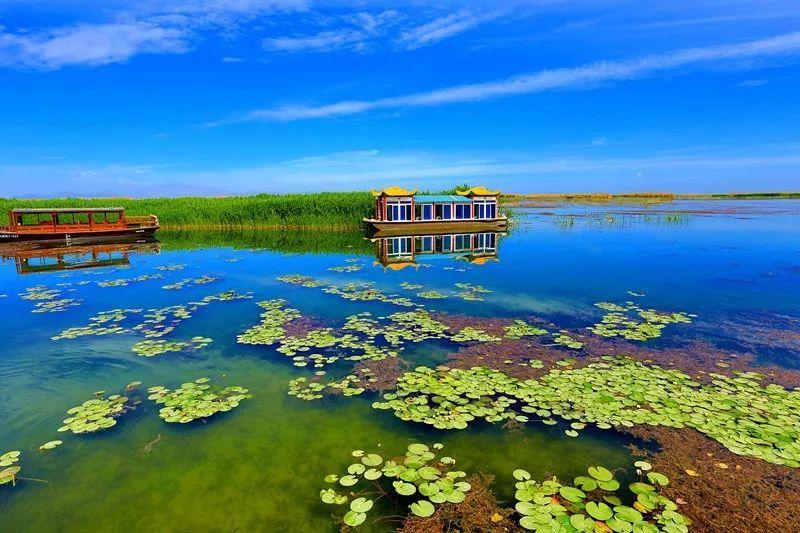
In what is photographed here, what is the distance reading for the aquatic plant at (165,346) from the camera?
817 cm

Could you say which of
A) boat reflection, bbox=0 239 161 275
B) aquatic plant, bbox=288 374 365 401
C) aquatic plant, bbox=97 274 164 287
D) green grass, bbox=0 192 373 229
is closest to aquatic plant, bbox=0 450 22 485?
aquatic plant, bbox=288 374 365 401

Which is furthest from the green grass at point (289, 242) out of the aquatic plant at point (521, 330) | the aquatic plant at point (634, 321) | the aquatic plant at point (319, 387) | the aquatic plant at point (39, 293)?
the aquatic plant at point (319, 387)

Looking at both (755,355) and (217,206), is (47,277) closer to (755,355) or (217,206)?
(755,355)

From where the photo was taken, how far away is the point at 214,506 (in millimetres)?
4230

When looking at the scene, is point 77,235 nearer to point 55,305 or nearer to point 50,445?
point 55,305

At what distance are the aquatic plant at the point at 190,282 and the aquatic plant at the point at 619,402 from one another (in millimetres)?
10559

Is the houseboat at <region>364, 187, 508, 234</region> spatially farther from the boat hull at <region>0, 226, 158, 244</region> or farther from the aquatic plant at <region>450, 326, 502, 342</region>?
the aquatic plant at <region>450, 326, 502, 342</region>

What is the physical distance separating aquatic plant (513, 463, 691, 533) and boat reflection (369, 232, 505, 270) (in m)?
13.2

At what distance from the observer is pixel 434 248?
23.1 metres

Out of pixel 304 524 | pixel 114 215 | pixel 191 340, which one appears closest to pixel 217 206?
pixel 114 215

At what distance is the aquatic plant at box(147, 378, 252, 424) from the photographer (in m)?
5.90

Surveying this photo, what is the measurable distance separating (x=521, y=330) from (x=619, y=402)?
131 inches

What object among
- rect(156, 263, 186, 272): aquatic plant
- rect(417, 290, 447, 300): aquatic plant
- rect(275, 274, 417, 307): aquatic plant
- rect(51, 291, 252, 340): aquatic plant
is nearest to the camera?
rect(51, 291, 252, 340): aquatic plant

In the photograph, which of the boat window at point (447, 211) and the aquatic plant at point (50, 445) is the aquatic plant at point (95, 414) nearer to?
the aquatic plant at point (50, 445)
